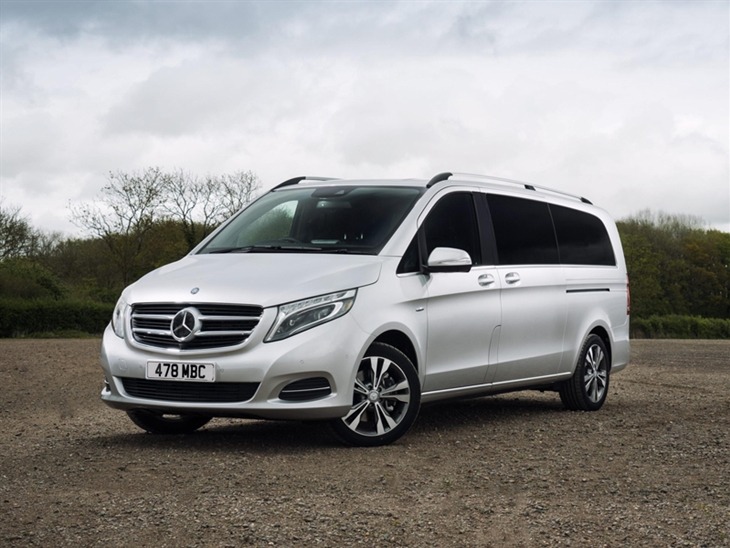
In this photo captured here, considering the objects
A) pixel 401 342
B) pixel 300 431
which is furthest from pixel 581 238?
pixel 300 431

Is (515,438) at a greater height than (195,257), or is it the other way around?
(195,257)

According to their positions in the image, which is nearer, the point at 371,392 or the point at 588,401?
the point at 371,392

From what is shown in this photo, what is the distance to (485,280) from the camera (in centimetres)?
879

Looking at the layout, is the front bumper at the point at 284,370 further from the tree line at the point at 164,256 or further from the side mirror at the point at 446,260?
the tree line at the point at 164,256

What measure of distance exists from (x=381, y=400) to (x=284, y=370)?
2.73ft

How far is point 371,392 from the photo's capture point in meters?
7.48

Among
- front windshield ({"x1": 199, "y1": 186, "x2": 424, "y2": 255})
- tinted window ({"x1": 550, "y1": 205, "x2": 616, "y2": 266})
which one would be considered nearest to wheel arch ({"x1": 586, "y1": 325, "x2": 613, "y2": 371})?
tinted window ({"x1": 550, "y1": 205, "x2": 616, "y2": 266})

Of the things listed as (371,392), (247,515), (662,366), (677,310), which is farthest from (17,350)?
(677,310)

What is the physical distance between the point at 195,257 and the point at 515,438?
113 inches

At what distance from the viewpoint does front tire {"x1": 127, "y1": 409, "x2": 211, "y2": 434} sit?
8.33 metres

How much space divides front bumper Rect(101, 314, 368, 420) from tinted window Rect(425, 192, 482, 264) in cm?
139

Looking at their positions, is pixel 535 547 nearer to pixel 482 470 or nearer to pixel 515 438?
pixel 482 470

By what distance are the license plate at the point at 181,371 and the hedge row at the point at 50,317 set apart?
→ 31149 millimetres

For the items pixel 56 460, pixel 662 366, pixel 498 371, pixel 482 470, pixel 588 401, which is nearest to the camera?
pixel 482 470
